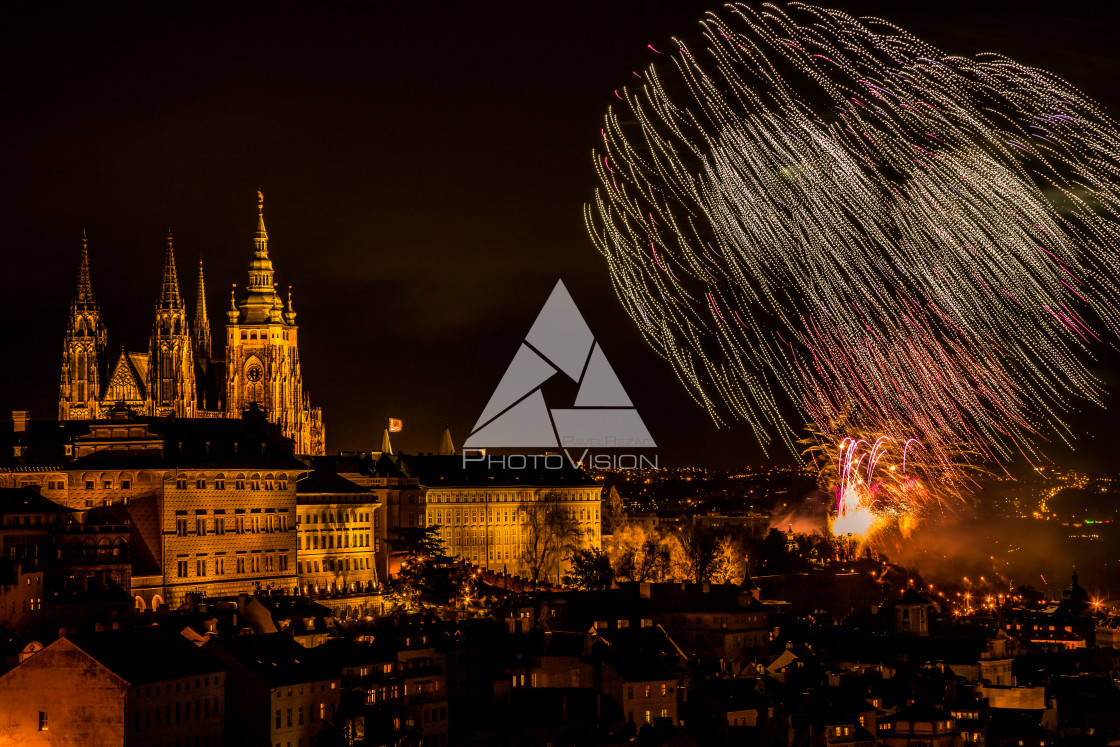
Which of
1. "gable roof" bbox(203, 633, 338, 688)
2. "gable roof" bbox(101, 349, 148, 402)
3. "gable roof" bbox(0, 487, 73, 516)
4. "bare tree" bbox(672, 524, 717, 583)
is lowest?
"gable roof" bbox(203, 633, 338, 688)

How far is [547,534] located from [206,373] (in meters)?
26.6

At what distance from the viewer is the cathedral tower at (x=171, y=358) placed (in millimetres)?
118938

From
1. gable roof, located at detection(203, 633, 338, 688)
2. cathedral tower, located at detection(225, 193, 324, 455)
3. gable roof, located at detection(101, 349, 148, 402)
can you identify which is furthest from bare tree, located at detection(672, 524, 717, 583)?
gable roof, located at detection(203, 633, 338, 688)

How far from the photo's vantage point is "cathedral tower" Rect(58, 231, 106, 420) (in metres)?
117

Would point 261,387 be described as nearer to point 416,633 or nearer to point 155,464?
point 155,464

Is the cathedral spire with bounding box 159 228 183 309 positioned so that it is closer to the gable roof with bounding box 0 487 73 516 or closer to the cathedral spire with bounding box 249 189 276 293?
the cathedral spire with bounding box 249 189 276 293

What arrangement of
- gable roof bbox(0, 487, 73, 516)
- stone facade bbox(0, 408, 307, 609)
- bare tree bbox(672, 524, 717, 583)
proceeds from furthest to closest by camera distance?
bare tree bbox(672, 524, 717, 583) < stone facade bbox(0, 408, 307, 609) < gable roof bbox(0, 487, 73, 516)

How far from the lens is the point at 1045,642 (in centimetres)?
9662

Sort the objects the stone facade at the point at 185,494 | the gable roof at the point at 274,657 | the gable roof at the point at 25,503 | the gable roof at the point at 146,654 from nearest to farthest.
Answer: the gable roof at the point at 146,654 < the gable roof at the point at 274,657 < the gable roof at the point at 25,503 < the stone facade at the point at 185,494

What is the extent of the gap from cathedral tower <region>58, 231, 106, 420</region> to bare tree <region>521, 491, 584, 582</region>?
26924 millimetres

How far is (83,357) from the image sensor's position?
119 m

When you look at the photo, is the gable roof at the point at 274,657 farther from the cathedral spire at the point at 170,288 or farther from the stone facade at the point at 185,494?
the cathedral spire at the point at 170,288

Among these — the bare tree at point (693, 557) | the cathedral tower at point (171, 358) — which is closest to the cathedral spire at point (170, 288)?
the cathedral tower at point (171, 358)

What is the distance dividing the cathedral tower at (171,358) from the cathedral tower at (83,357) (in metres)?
3.41
